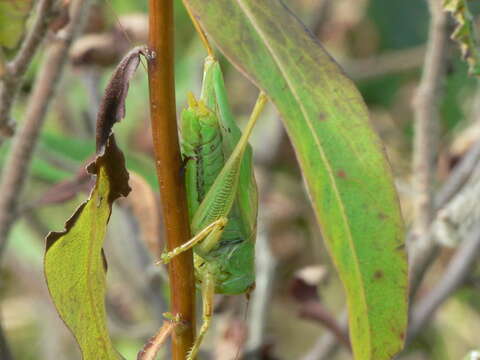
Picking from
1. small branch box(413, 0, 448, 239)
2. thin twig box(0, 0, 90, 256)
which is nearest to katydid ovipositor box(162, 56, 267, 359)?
thin twig box(0, 0, 90, 256)

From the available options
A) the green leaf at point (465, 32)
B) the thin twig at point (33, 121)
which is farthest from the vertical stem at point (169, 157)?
the thin twig at point (33, 121)

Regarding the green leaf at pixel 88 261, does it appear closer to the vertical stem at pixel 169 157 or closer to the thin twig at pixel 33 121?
the vertical stem at pixel 169 157

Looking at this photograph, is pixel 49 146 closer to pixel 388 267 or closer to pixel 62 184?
pixel 62 184

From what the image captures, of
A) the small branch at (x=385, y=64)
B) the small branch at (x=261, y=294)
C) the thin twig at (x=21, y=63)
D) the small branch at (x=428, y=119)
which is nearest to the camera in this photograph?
the thin twig at (x=21, y=63)

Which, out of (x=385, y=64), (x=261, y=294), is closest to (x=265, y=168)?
(x=385, y=64)

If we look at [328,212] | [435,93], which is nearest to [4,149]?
[435,93]

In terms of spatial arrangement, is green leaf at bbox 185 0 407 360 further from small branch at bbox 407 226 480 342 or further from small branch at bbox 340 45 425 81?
small branch at bbox 340 45 425 81
